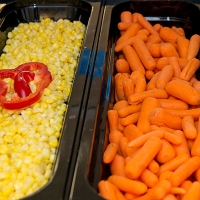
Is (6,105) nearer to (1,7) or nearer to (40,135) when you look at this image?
(40,135)

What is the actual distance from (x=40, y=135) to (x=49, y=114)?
0.15m

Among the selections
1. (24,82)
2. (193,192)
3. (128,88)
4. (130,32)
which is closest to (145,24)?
(130,32)

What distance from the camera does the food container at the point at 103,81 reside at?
1542mm

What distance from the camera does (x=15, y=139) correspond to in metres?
1.82

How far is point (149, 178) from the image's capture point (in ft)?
5.09

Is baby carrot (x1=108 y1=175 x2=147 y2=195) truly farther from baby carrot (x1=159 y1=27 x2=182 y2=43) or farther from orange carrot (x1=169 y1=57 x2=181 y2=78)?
baby carrot (x1=159 y1=27 x2=182 y2=43)

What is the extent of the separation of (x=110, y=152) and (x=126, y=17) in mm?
1253

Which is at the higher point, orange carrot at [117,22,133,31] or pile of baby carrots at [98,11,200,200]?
orange carrot at [117,22,133,31]

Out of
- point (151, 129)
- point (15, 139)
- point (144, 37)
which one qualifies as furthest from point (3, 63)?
point (151, 129)

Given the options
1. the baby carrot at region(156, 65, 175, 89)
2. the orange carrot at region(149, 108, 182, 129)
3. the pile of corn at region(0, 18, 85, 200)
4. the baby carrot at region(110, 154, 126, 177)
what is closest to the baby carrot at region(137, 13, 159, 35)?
the pile of corn at region(0, 18, 85, 200)

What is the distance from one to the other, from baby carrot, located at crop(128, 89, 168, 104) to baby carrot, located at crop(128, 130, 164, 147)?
0.95ft

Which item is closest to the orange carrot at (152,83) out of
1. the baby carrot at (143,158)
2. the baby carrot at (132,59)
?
the baby carrot at (132,59)

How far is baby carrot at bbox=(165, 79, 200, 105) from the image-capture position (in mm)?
1892

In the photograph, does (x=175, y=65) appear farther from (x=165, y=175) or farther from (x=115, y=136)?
(x=165, y=175)
